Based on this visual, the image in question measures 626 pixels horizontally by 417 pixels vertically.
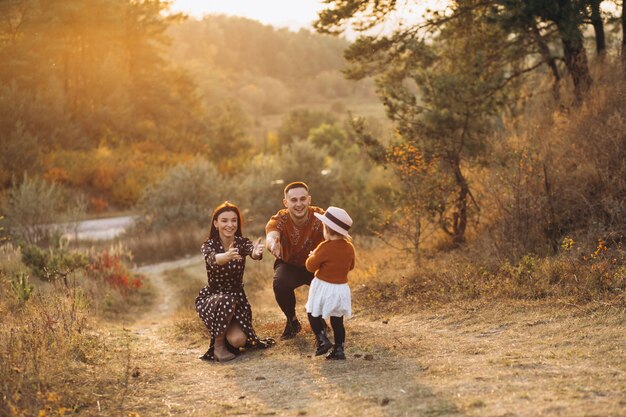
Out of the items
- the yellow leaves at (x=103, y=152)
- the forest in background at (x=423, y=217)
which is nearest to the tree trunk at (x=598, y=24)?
the forest in background at (x=423, y=217)

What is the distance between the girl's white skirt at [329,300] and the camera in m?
5.90

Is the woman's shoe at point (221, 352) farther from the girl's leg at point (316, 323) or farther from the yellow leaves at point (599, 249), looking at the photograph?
the yellow leaves at point (599, 249)

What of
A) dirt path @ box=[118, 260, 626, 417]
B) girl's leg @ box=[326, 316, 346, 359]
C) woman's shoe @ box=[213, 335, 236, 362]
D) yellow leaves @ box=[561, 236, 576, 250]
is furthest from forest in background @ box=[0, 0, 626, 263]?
woman's shoe @ box=[213, 335, 236, 362]

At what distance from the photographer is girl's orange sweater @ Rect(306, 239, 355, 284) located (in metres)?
5.95

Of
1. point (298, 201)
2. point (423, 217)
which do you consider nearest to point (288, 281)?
point (298, 201)

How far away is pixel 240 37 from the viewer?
3629 inches

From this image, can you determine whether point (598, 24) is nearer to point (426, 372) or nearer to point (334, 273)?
point (334, 273)

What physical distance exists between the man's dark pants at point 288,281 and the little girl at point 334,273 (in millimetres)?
1072

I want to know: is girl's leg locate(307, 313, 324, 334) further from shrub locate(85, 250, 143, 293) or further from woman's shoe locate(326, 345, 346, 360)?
shrub locate(85, 250, 143, 293)

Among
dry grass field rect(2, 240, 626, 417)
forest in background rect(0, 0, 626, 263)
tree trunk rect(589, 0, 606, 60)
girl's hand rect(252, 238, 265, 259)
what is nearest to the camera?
dry grass field rect(2, 240, 626, 417)

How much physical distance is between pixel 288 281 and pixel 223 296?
713mm

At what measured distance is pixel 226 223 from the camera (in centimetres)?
687

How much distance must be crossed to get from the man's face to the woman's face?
1.89 ft

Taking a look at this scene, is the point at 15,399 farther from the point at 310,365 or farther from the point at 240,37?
the point at 240,37
